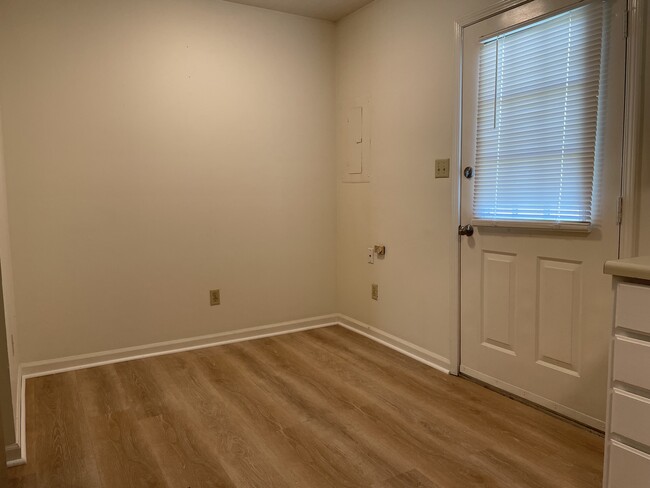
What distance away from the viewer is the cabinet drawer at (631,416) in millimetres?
1412

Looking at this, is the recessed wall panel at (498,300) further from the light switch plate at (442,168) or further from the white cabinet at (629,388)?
the white cabinet at (629,388)

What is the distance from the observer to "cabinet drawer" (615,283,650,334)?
1.38 m

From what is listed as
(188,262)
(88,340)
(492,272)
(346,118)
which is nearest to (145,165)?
(188,262)

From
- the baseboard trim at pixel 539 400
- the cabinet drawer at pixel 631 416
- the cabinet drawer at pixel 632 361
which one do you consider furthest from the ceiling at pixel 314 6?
the cabinet drawer at pixel 631 416

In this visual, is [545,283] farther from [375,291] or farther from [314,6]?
[314,6]

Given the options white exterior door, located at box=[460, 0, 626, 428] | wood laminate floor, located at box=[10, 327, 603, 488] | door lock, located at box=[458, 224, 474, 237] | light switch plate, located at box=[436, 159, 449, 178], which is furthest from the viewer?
light switch plate, located at box=[436, 159, 449, 178]

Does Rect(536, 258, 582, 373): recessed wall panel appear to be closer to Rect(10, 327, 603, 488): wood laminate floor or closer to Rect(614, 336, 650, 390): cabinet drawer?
Rect(10, 327, 603, 488): wood laminate floor

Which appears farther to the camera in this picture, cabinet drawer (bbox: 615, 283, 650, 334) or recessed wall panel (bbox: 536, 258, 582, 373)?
recessed wall panel (bbox: 536, 258, 582, 373)

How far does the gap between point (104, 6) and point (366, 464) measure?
2925mm

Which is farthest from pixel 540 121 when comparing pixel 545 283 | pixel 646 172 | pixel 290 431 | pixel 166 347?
pixel 166 347

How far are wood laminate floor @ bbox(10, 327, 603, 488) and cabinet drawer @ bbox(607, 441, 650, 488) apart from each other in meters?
0.32

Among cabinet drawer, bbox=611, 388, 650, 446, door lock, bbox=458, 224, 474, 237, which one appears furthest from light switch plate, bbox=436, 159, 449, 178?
cabinet drawer, bbox=611, 388, 650, 446

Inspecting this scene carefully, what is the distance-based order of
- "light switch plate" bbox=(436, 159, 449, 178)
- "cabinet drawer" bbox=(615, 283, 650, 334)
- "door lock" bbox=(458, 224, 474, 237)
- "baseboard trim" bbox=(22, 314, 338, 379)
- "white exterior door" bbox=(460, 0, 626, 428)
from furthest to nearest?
"baseboard trim" bbox=(22, 314, 338, 379) < "light switch plate" bbox=(436, 159, 449, 178) < "door lock" bbox=(458, 224, 474, 237) < "white exterior door" bbox=(460, 0, 626, 428) < "cabinet drawer" bbox=(615, 283, 650, 334)

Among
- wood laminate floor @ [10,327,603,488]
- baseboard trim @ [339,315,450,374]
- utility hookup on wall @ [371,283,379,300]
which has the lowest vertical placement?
wood laminate floor @ [10,327,603,488]
